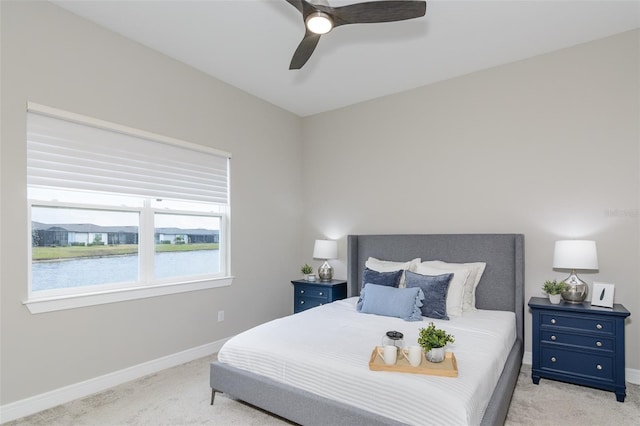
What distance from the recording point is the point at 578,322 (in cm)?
296

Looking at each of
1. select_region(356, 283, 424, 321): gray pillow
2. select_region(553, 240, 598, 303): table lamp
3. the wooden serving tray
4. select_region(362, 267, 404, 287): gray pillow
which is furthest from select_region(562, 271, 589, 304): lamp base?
the wooden serving tray

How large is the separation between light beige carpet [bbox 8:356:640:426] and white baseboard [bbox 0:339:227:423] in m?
0.06

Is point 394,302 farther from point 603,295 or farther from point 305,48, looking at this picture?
point 305,48

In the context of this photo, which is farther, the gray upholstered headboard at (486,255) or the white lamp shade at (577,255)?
the gray upholstered headboard at (486,255)

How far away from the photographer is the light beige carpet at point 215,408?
98.1 inches

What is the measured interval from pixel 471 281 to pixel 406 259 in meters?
0.77

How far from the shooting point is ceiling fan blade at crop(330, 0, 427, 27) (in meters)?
2.04

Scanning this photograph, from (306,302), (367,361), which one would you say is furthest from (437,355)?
(306,302)

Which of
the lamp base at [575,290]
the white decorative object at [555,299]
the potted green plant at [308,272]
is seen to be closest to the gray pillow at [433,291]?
the white decorative object at [555,299]

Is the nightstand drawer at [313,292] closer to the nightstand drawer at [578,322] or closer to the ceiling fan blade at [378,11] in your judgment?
the nightstand drawer at [578,322]

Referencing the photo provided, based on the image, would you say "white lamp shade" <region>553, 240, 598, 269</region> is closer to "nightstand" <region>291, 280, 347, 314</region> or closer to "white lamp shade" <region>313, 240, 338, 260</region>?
"nightstand" <region>291, 280, 347, 314</region>

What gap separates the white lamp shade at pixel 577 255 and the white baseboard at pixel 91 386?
3.52m

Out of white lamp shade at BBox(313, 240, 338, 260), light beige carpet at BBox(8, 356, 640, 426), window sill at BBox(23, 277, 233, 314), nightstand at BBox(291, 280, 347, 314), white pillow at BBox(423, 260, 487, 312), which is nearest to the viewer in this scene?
light beige carpet at BBox(8, 356, 640, 426)

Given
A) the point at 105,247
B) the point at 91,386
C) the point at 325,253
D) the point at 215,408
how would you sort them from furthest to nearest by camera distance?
1. the point at 325,253
2. the point at 105,247
3. the point at 91,386
4. the point at 215,408
